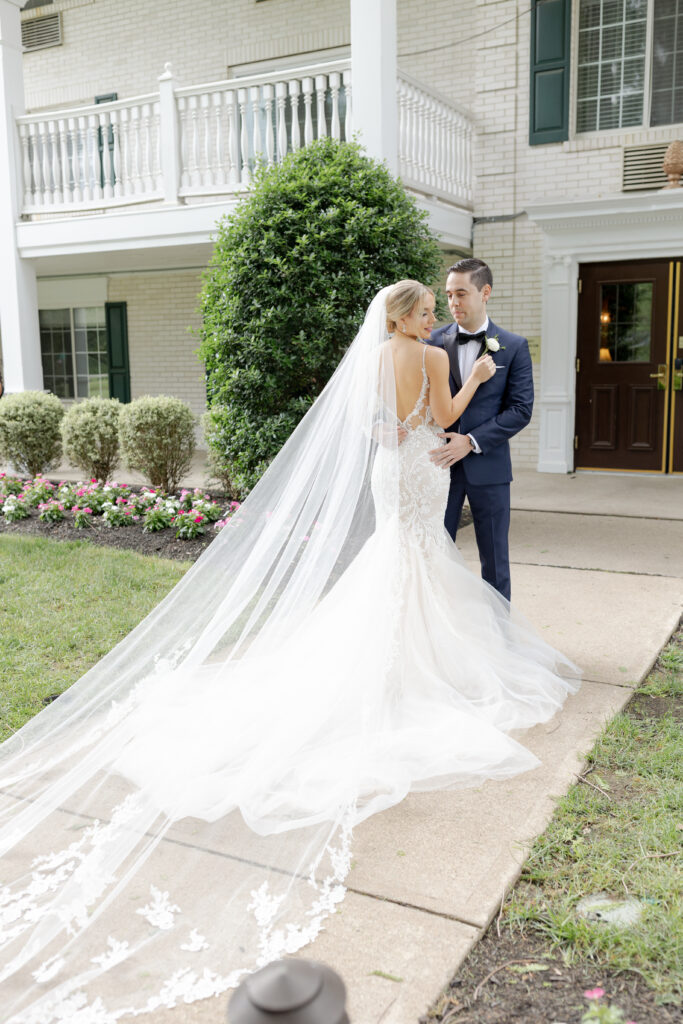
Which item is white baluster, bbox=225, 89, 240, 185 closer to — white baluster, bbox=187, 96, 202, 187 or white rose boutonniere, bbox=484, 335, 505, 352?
white baluster, bbox=187, 96, 202, 187

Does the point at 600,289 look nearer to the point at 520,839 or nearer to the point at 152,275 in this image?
the point at 152,275

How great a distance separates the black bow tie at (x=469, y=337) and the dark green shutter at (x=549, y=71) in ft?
24.6

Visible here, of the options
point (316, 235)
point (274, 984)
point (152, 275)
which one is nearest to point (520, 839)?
point (274, 984)

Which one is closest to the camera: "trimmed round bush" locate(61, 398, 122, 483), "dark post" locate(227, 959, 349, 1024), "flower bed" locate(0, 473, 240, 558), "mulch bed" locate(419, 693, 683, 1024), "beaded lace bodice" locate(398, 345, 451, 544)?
"dark post" locate(227, 959, 349, 1024)

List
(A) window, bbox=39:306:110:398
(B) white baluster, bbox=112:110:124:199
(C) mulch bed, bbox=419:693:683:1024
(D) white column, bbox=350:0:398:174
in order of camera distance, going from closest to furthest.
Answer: (C) mulch bed, bbox=419:693:683:1024
(D) white column, bbox=350:0:398:174
(B) white baluster, bbox=112:110:124:199
(A) window, bbox=39:306:110:398

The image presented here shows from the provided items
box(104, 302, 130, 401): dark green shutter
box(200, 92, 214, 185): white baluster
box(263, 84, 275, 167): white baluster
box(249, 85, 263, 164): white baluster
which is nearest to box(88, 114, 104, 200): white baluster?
box(200, 92, 214, 185): white baluster

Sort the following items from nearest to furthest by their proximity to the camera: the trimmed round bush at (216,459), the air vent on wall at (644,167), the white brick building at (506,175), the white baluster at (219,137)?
the trimmed round bush at (216,459) < the white baluster at (219,137) < the white brick building at (506,175) < the air vent on wall at (644,167)

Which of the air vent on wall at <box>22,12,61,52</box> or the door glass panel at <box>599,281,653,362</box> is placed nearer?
the door glass panel at <box>599,281,653,362</box>

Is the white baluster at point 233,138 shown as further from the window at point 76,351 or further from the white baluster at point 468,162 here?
the window at point 76,351

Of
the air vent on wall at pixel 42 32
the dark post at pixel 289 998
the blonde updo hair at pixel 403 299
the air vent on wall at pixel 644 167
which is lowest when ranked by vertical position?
the dark post at pixel 289 998

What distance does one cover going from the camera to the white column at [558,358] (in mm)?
10680

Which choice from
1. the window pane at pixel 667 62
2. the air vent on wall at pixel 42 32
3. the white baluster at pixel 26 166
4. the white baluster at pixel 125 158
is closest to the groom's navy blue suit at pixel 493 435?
the white baluster at pixel 125 158

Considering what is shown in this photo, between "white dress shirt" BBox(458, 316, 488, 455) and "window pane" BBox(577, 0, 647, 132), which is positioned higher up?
"window pane" BBox(577, 0, 647, 132)

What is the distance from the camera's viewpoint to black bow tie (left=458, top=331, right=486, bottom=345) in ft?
14.3
